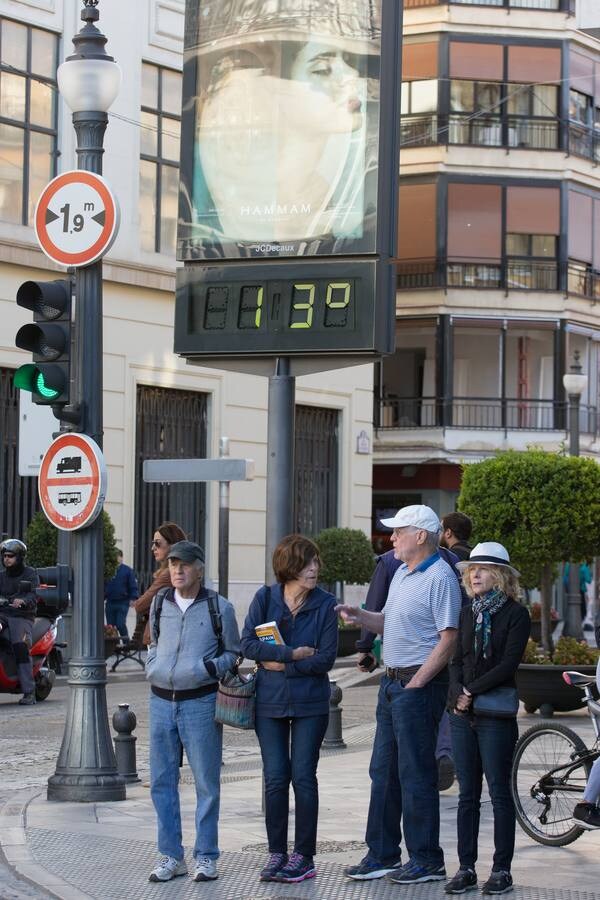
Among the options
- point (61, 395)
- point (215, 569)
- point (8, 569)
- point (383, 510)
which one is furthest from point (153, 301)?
point (61, 395)

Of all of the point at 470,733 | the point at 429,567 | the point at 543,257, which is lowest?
the point at 470,733

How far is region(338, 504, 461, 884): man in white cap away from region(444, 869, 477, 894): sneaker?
26 centimetres

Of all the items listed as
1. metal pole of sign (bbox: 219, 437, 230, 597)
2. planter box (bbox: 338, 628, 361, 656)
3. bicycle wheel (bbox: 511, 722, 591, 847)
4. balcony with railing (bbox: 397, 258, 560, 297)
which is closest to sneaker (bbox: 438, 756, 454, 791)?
bicycle wheel (bbox: 511, 722, 591, 847)

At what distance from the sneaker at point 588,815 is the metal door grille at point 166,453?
60.5ft

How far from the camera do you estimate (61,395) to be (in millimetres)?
10977

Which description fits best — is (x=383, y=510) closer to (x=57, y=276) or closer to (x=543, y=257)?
(x=543, y=257)

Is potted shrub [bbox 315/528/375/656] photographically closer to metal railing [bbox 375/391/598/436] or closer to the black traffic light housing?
metal railing [bbox 375/391/598/436]

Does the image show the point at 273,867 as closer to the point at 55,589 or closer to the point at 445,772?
the point at 55,589

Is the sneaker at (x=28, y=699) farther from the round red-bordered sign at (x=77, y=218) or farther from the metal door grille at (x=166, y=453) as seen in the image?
the metal door grille at (x=166, y=453)

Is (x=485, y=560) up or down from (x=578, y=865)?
up

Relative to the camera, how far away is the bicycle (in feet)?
31.0

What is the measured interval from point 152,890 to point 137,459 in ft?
62.0

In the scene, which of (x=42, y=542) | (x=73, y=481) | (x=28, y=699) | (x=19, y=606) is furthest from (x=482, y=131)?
(x=73, y=481)

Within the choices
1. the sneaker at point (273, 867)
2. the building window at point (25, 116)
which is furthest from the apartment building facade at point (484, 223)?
the sneaker at point (273, 867)
